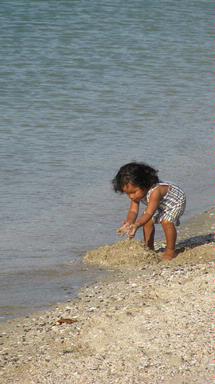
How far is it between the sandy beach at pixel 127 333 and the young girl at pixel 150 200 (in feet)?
0.98

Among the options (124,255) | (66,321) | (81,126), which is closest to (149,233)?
(124,255)

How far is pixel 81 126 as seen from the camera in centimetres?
1170

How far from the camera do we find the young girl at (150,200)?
24.5 ft

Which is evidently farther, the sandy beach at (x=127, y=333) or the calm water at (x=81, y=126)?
the calm water at (x=81, y=126)

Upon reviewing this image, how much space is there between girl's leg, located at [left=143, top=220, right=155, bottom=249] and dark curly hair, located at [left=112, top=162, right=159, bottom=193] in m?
0.32

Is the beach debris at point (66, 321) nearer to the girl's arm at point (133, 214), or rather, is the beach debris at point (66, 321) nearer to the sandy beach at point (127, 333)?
the sandy beach at point (127, 333)

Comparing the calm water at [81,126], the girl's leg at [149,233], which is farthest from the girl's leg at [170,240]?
the calm water at [81,126]

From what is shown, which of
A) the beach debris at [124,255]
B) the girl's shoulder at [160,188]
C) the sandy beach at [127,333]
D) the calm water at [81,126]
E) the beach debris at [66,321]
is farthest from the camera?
the calm water at [81,126]

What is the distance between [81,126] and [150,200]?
4.28 meters

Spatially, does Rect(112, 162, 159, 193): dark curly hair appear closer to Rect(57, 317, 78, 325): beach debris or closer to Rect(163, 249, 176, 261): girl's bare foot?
Rect(163, 249, 176, 261): girl's bare foot

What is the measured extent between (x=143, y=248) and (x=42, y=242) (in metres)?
0.91

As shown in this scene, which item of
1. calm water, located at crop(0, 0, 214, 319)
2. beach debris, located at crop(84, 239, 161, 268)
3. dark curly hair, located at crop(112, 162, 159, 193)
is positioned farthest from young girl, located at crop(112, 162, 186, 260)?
calm water, located at crop(0, 0, 214, 319)

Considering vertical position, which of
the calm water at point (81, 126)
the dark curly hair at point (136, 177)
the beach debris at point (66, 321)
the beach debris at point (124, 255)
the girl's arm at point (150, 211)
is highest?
the dark curly hair at point (136, 177)

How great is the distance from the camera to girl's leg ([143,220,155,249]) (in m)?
7.68
